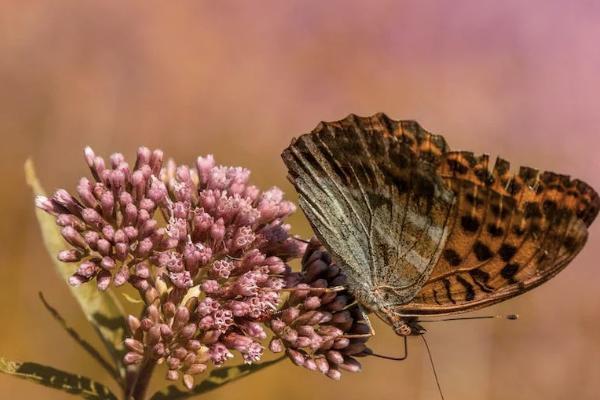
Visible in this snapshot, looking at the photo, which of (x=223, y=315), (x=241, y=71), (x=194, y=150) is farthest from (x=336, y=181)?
(x=241, y=71)

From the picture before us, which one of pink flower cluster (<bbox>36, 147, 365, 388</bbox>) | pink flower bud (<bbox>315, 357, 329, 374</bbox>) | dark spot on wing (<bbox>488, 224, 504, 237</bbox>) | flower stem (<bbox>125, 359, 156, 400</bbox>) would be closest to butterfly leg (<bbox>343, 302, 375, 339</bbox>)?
pink flower cluster (<bbox>36, 147, 365, 388</bbox>)

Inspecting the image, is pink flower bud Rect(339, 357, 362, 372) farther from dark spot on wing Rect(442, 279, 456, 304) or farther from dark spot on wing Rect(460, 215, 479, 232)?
dark spot on wing Rect(460, 215, 479, 232)

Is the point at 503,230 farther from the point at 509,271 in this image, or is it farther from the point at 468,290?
the point at 468,290

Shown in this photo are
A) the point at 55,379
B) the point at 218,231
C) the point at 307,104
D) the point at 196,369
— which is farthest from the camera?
the point at 307,104

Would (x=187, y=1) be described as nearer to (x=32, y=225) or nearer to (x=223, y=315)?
(x=32, y=225)

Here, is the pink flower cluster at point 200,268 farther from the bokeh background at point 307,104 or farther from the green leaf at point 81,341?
the bokeh background at point 307,104

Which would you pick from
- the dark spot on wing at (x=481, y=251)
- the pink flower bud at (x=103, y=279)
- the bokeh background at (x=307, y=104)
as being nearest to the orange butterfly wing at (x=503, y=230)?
the dark spot on wing at (x=481, y=251)

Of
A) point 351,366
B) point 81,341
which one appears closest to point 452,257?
point 351,366
